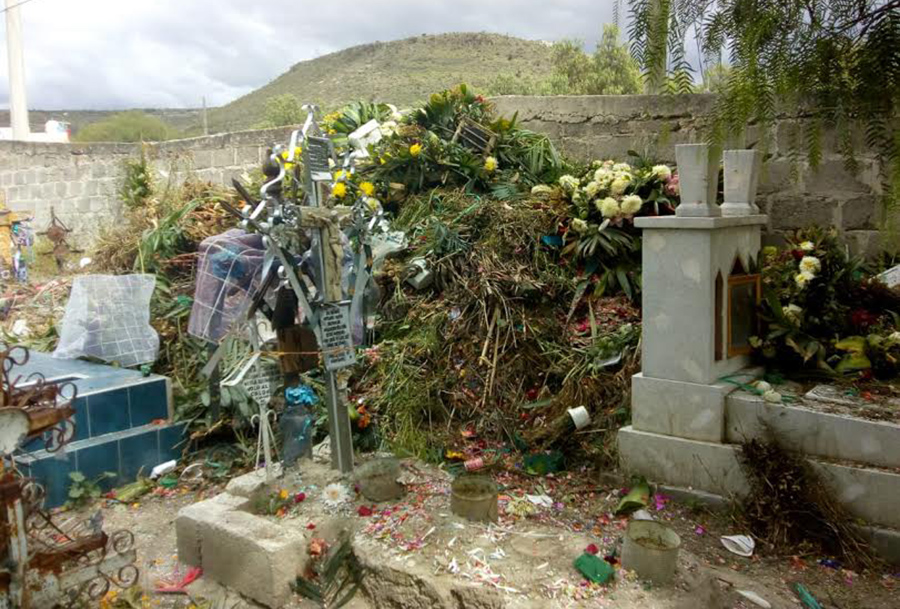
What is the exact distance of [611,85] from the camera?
18.1 m

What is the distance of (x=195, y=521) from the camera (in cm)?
333

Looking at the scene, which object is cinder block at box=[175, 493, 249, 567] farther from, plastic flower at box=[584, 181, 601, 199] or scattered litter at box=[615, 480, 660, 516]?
plastic flower at box=[584, 181, 601, 199]

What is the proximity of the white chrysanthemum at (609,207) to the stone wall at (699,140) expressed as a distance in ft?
1.85

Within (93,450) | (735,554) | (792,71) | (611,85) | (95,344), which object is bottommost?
(735,554)

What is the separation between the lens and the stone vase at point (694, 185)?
146 inches

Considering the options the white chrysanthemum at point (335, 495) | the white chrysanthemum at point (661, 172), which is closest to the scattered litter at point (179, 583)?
the white chrysanthemum at point (335, 495)

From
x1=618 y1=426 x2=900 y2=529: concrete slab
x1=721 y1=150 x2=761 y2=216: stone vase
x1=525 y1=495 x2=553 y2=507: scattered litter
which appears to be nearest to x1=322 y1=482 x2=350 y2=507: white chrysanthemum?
x1=525 y1=495 x2=553 y2=507: scattered litter

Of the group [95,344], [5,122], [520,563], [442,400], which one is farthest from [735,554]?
[5,122]

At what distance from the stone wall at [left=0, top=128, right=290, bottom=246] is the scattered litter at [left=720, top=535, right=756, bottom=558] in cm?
748

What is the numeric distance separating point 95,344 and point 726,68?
4.86 metres

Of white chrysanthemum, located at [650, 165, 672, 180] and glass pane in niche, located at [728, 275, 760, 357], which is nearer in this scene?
glass pane in niche, located at [728, 275, 760, 357]

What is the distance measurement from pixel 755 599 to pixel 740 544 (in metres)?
0.45

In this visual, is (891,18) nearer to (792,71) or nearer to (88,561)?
(792,71)

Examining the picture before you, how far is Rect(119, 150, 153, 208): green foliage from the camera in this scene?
354 inches
